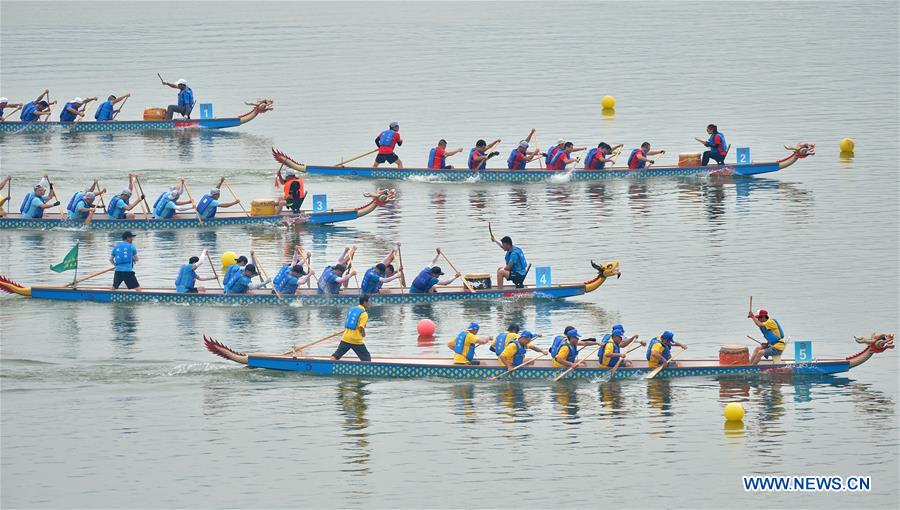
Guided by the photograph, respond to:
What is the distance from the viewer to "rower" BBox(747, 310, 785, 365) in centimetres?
3978

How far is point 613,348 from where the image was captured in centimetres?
3984

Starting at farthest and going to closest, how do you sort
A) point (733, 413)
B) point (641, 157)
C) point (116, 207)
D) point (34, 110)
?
point (34, 110)
point (641, 157)
point (116, 207)
point (733, 413)

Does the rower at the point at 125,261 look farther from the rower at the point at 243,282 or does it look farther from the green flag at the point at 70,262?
the rower at the point at 243,282

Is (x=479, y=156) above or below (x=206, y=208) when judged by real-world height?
above

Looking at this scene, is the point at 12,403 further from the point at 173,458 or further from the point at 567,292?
the point at 567,292

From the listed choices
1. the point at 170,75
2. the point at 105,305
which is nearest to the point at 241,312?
the point at 105,305

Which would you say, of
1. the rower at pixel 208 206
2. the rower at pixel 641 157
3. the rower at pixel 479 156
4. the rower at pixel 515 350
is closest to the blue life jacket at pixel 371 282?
the rower at pixel 515 350

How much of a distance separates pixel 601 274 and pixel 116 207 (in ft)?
57.2

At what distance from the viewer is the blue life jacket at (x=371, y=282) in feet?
153

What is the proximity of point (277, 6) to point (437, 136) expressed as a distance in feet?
189

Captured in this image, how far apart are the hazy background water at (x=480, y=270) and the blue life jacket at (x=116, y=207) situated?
973 millimetres

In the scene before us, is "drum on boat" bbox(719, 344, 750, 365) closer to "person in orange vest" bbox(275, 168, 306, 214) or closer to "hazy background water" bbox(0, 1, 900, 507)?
Result: "hazy background water" bbox(0, 1, 900, 507)

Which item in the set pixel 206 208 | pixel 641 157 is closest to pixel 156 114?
pixel 206 208

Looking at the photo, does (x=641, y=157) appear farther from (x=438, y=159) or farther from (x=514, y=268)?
(x=514, y=268)
